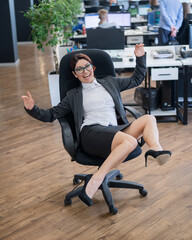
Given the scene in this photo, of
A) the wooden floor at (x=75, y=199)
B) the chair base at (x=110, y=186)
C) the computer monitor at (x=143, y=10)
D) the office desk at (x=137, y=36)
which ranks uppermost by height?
the computer monitor at (x=143, y=10)

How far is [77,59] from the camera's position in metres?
3.10

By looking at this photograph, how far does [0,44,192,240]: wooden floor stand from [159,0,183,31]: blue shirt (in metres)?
2.50

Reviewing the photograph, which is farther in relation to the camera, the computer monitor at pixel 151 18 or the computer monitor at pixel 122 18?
the computer monitor at pixel 151 18

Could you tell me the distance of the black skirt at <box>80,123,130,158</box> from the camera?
2.88m

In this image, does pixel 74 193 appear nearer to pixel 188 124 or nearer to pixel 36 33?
pixel 188 124

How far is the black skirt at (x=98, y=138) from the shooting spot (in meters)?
2.88

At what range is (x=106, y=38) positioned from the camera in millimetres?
5121

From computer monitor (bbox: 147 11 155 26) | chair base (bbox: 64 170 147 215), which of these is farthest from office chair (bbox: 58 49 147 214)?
computer monitor (bbox: 147 11 155 26)

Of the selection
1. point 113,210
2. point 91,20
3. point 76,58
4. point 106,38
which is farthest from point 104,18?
point 113,210

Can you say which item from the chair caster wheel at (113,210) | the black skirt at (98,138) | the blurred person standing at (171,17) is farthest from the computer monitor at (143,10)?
the chair caster wheel at (113,210)

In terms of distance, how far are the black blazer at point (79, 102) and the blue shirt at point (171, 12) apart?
3.75 metres

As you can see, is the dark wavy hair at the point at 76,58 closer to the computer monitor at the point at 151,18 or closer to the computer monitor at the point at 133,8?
the computer monitor at the point at 151,18

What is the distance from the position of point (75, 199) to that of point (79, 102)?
0.75 m

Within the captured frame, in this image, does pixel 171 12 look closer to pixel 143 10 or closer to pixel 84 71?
pixel 143 10
